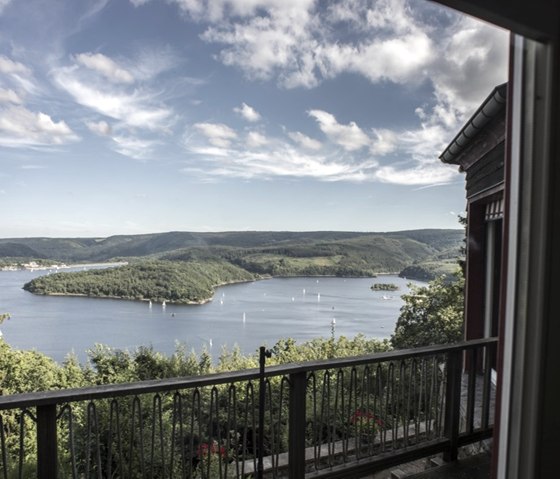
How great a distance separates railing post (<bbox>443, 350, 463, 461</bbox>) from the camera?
257 centimetres

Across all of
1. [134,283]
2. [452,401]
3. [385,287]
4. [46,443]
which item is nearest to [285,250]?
[385,287]

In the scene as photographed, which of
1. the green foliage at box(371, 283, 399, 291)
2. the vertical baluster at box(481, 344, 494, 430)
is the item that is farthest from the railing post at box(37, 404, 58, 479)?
the green foliage at box(371, 283, 399, 291)

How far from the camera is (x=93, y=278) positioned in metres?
11.5

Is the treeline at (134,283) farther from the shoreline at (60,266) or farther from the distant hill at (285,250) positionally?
the distant hill at (285,250)

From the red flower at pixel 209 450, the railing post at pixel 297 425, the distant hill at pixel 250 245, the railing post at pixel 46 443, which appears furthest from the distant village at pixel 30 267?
the railing post at pixel 297 425

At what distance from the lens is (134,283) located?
11.7 metres

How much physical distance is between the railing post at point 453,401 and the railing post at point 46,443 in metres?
2.15

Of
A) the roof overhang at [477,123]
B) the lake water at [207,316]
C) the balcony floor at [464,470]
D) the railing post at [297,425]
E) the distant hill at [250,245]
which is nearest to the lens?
the railing post at [297,425]

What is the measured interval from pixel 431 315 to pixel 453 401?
9218 millimetres

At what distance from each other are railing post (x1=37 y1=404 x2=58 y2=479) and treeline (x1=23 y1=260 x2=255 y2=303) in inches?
402

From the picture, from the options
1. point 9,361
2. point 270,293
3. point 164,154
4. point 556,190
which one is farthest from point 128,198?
point 556,190

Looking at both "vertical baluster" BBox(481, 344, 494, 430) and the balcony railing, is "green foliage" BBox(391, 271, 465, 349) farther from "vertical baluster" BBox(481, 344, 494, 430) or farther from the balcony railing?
"vertical baluster" BBox(481, 344, 494, 430)

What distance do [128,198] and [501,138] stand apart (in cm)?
2585

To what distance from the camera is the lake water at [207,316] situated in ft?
41.7
